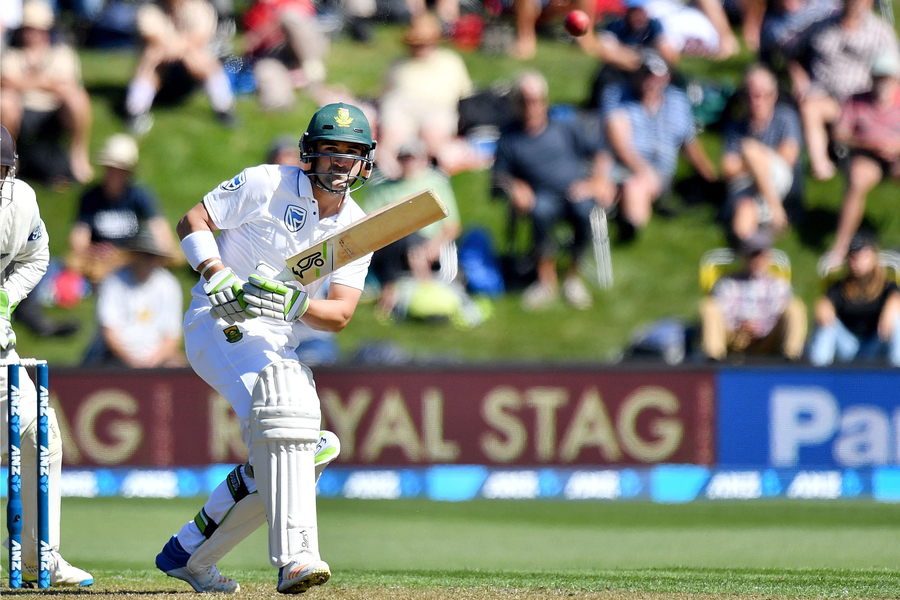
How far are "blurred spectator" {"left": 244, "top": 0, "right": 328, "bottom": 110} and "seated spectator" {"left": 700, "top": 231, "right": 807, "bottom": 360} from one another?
4.09 meters

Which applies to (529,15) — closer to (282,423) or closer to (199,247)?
(199,247)

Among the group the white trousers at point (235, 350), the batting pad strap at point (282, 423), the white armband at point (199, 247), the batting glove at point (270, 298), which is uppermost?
the white armband at point (199, 247)

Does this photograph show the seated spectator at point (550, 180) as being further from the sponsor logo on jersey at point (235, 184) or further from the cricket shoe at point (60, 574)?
the cricket shoe at point (60, 574)

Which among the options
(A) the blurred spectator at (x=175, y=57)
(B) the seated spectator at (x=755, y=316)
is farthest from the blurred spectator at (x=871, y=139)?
(A) the blurred spectator at (x=175, y=57)

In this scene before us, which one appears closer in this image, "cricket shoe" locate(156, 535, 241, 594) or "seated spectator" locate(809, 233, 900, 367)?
"cricket shoe" locate(156, 535, 241, 594)

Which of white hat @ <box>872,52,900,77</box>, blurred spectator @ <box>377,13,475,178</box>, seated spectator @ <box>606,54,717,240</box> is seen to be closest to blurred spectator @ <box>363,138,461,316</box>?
blurred spectator @ <box>377,13,475,178</box>

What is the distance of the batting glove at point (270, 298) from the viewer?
12.6ft

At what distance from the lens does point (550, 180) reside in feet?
30.7

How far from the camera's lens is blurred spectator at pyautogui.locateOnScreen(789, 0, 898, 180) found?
31.5 ft

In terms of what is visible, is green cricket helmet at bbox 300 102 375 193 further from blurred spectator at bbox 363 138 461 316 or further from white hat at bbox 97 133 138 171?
white hat at bbox 97 133 138 171

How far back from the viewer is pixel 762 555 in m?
5.34

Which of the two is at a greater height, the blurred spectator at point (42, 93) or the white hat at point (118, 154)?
the blurred spectator at point (42, 93)

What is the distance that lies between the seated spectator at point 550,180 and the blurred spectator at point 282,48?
6.80 feet

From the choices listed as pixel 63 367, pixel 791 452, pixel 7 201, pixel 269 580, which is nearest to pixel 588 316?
pixel 791 452
